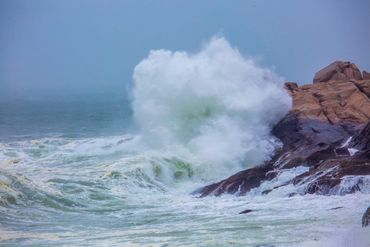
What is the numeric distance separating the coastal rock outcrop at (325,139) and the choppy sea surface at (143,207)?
499mm

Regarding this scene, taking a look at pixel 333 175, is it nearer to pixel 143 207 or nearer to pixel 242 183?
pixel 242 183

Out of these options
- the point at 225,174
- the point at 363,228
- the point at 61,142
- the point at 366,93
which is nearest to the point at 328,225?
the point at 363,228

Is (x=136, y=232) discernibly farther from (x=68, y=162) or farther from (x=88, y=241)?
(x=68, y=162)

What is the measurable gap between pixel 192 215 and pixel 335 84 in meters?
10.9

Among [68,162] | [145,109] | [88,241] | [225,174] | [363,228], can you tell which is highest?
[145,109]

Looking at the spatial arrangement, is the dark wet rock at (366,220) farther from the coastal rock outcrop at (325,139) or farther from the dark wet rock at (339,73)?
the dark wet rock at (339,73)

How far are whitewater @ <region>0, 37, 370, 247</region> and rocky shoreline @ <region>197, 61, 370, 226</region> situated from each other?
1.35 feet

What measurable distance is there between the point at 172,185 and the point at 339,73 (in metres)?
9.26

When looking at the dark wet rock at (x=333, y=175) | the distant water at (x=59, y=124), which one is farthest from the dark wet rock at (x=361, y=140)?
the distant water at (x=59, y=124)

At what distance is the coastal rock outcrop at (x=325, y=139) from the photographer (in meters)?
14.4

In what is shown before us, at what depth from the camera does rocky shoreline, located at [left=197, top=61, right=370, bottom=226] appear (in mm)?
14391

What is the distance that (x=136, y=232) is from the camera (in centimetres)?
1266

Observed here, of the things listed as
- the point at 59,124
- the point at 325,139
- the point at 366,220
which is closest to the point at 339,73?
the point at 325,139

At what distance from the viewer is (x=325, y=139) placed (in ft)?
63.0
